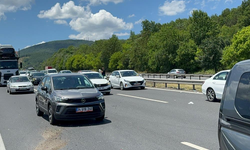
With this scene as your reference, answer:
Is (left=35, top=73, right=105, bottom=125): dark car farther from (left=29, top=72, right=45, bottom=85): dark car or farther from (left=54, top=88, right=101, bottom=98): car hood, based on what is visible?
(left=29, top=72, right=45, bottom=85): dark car

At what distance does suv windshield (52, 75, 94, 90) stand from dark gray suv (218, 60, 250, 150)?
6850 mm

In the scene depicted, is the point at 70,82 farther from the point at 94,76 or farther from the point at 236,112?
the point at 94,76

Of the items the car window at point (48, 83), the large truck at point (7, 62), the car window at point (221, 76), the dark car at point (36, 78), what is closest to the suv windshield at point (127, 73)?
the car window at point (221, 76)

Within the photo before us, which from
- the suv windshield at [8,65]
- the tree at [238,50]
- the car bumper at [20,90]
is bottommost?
the car bumper at [20,90]

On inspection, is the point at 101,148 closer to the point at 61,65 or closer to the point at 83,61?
the point at 83,61

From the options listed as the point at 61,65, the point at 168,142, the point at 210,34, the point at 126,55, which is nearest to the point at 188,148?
the point at 168,142

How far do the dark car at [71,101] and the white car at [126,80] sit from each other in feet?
42.1

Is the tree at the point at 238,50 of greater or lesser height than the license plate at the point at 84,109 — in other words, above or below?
above

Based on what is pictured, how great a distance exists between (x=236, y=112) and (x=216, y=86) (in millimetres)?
10893

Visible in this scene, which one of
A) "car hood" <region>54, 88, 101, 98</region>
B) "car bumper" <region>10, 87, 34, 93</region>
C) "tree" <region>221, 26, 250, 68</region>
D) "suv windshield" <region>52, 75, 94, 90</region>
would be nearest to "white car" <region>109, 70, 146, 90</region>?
"car bumper" <region>10, 87, 34, 93</region>

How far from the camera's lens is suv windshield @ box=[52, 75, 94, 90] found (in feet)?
32.3

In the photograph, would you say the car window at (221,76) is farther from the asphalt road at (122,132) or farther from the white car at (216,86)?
the asphalt road at (122,132)

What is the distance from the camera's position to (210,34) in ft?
243

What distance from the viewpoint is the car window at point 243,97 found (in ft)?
10.5
